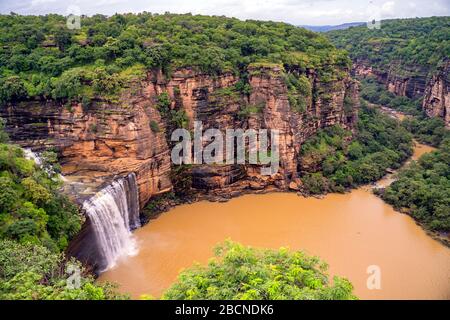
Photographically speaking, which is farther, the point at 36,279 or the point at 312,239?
the point at 312,239

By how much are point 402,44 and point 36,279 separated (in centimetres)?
4752

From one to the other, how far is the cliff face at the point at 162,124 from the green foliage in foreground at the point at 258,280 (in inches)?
420

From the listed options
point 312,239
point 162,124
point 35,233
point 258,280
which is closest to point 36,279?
point 35,233

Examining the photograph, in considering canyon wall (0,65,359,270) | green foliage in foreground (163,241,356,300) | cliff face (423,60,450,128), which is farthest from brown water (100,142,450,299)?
cliff face (423,60,450,128)

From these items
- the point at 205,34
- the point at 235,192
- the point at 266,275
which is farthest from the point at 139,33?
the point at 266,275

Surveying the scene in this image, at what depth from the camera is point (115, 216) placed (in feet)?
58.2

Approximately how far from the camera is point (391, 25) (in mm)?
57656

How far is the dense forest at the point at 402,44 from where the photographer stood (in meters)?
39.4

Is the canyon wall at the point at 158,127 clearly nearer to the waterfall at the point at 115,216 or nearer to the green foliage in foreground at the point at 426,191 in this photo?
the waterfall at the point at 115,216

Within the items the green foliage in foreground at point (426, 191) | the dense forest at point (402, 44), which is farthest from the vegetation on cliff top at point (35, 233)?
the dense forest at point (402, 44)

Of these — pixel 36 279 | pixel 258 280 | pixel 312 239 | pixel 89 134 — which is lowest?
pixel 312 239

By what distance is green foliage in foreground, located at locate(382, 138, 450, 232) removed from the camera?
20500mm

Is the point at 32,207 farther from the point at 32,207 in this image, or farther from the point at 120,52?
the point at 120,52
